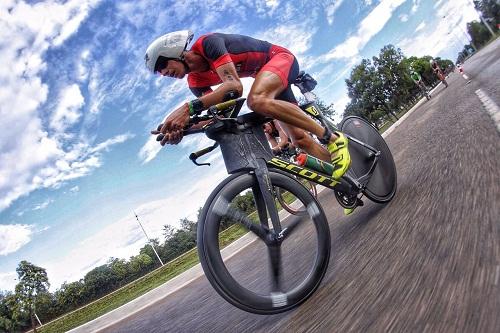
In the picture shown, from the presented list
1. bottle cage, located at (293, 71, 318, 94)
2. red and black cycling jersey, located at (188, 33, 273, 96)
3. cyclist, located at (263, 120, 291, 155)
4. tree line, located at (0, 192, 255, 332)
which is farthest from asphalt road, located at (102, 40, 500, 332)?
tree line, located at (0, 192, 255, 332)

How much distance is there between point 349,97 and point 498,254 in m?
76.5

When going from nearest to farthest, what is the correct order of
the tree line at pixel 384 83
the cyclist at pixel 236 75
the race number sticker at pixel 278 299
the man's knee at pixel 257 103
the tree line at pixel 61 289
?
the race number sticker at pixel 278 299 < the cyclist at pixel 236 75 < the man's knee at pixel 257 103 < the tree line at pixel 61 289 < the tree line at pixel 384 83

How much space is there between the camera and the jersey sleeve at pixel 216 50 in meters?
2.32

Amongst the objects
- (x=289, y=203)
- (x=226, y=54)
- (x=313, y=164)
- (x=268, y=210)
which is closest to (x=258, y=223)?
(x=268, y=210)

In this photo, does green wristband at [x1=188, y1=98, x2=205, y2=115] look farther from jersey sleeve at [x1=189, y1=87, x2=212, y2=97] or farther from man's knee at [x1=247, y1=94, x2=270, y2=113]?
jersey sleeve at [x1=189, y1=87, x2=212, y2=97]

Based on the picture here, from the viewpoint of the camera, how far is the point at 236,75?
88.8 inches

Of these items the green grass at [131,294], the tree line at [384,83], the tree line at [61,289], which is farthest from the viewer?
the tree line at [384,83]

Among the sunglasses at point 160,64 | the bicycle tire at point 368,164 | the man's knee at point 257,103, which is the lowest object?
the bicycle tire at point 368,164

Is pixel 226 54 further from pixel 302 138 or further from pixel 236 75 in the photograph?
pixel 302 138

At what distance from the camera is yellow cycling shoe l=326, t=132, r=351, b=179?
247 centimetres

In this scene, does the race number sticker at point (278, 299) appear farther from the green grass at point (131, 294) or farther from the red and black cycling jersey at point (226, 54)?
the red and black cycling jersey at point (226, 54)

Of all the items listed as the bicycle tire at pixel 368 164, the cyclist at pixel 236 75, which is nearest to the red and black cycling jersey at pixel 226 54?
the cyclist at pixel 236 75

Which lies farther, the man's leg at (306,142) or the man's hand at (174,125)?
the man's leg at (306,142)

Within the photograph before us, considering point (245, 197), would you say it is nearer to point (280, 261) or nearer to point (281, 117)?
point (280, 261)
